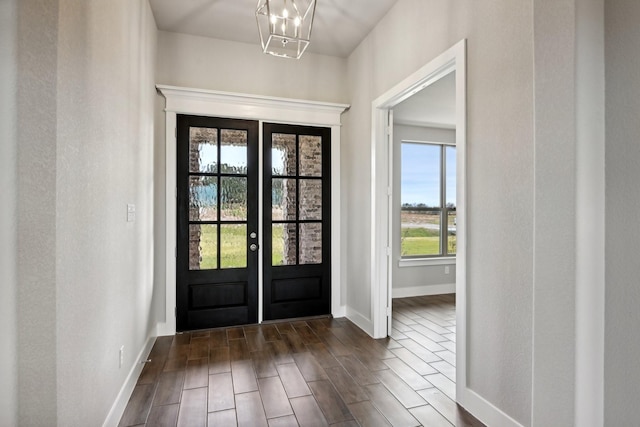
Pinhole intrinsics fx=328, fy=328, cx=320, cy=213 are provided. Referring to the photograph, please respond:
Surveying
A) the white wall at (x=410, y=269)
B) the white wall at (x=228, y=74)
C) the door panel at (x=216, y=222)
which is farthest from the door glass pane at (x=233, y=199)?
the white wall at (x=410, y=269)

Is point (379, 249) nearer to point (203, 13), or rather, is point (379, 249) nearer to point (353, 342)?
point (353, 342)

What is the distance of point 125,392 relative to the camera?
2146mm

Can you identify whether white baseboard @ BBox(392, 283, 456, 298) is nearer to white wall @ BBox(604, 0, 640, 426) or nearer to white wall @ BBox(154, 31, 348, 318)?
white wall @ BBox(154, 31, 348, 318)

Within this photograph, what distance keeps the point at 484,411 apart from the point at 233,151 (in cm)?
318

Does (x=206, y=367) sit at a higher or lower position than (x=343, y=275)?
lower

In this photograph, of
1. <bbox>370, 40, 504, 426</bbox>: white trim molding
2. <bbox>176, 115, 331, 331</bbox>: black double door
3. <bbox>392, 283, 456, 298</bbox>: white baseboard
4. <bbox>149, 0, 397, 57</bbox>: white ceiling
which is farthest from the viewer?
<bbox>392, 283, 456, 298</bbox>: white baseboard

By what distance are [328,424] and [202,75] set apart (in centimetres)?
347

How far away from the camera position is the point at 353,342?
10.5ft

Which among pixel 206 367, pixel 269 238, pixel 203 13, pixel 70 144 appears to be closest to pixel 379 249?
pixel 269 238

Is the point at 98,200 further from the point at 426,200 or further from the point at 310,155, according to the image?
the point at 426,200

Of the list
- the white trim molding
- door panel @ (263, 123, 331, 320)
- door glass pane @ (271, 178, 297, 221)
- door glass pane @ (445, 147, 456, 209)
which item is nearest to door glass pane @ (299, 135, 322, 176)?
door panel @ (263, 123, 331, 320)

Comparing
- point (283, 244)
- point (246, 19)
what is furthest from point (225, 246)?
point (246, 19)

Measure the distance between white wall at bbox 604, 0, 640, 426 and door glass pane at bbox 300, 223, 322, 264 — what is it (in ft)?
9.54

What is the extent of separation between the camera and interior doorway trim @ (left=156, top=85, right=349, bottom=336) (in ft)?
11.2
